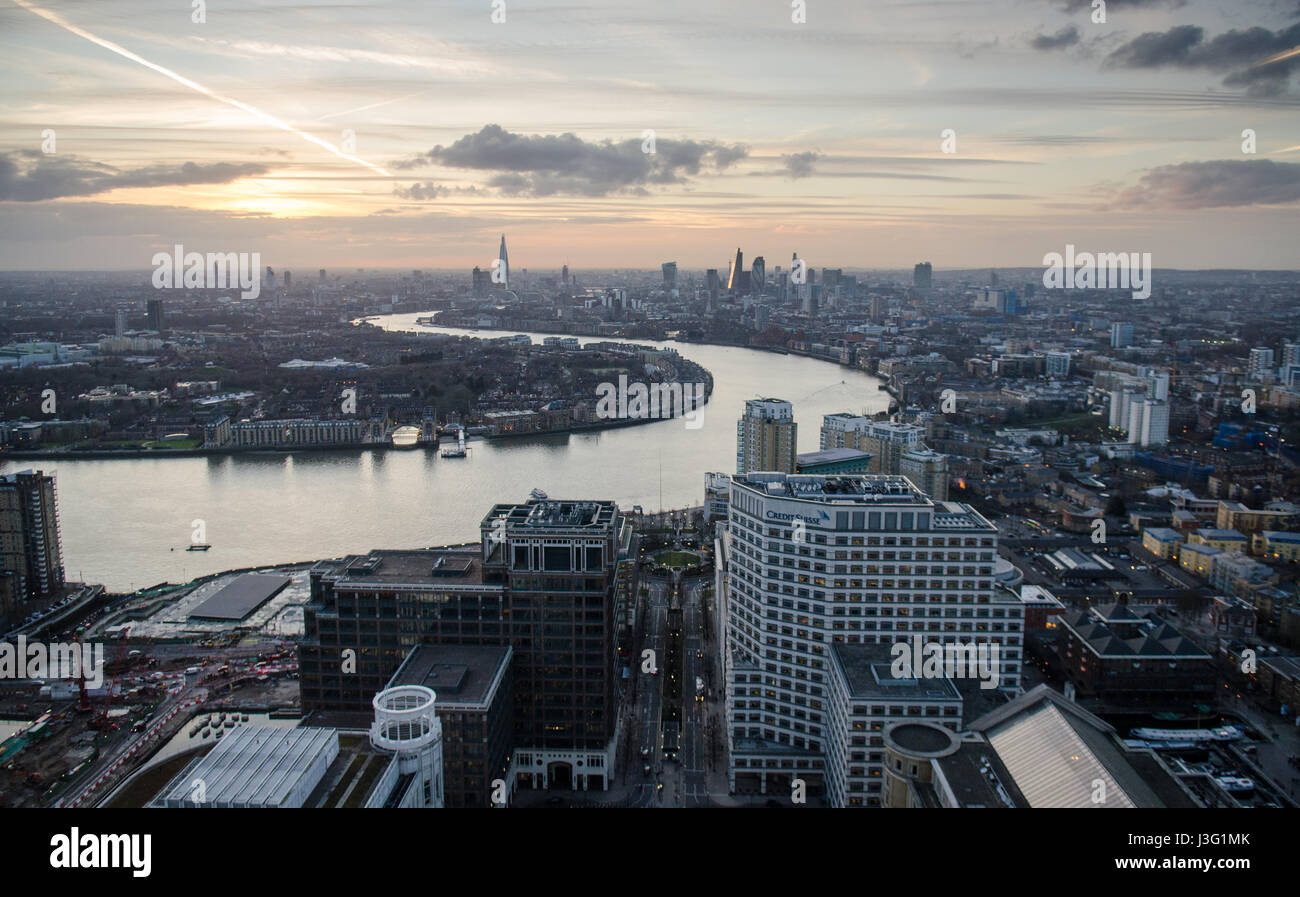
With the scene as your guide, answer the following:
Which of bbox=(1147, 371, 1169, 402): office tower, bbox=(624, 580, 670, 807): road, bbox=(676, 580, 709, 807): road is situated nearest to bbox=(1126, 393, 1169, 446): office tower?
bbox=(1147, 371, 1169, 402): office tower

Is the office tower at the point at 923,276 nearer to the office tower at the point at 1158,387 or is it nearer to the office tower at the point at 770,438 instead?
the office tower at the point at 1158,387

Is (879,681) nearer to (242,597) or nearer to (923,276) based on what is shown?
(242,597)

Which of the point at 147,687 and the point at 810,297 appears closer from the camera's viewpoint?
the point at 147,687

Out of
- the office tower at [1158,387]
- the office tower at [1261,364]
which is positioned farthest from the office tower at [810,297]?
the office tower at [1261,364]

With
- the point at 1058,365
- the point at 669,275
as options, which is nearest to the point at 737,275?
the point at 669,275

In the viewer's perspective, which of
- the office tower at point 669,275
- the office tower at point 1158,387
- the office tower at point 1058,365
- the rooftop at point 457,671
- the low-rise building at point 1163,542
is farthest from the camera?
the office tower at point 669,275

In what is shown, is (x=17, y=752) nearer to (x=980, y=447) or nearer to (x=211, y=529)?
(x=211, y=529)

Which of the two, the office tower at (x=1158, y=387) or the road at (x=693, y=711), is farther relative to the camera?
the office tower at (x=1158, y=387)
